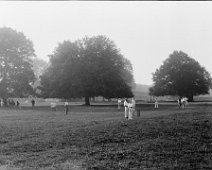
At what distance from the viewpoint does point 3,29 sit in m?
73.9

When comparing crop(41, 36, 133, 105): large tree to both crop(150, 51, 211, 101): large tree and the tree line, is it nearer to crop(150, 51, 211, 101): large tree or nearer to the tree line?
the tree line

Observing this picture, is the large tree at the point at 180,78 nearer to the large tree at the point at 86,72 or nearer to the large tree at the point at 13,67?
the large tree at the point at 86,72

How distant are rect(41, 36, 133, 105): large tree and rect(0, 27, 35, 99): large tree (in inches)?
182

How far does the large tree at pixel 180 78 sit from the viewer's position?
9669cm

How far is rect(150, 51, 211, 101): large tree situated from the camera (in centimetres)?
9669

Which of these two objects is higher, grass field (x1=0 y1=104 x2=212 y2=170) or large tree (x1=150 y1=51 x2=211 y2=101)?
large tree (x1=150 y1=51 x2=211 y2=101)

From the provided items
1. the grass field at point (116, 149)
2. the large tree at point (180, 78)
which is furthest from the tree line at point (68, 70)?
the grass field at point (116, 149)

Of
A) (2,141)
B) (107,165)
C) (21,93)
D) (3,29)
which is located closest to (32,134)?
(2,141)

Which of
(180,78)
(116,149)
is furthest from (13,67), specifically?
(116,149)

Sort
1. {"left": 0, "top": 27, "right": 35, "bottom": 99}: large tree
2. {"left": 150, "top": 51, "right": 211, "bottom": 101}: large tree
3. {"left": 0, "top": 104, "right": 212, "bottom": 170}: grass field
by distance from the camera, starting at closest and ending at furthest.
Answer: {"left": 0, "top": 104, "right": 212, "bottom": 170}: grass field
{"left": 0, "top": 27, "right": 35, "bottom": 99}: large tree
{"left": 150, "top": 51, "right": 211, "bottom": 101}: large tree

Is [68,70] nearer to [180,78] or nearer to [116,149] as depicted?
[180,78]

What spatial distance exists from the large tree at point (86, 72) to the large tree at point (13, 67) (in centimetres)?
462

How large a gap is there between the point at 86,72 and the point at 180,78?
1342 inches

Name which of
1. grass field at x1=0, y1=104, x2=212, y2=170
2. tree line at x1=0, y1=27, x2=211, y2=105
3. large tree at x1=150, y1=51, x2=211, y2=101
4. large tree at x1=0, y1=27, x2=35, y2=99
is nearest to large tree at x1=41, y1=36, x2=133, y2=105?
tree line at x1=0, y1=27, x2=211, y2=105
